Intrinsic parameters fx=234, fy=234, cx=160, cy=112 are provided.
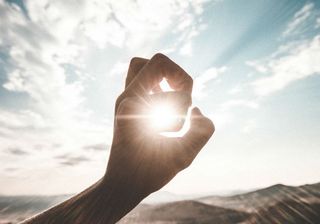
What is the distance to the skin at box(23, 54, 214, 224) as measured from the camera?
50.6 inches

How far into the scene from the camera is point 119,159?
4.35 feet

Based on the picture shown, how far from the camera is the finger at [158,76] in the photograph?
1.46 metres

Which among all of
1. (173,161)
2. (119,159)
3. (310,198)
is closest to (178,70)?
(173,161)

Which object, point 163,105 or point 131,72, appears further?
point 131,72

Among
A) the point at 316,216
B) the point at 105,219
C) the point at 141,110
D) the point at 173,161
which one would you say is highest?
the point at 141,110

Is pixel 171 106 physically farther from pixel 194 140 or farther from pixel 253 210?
pixel 253 210

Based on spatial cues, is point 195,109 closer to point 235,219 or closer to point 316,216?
point 316,216

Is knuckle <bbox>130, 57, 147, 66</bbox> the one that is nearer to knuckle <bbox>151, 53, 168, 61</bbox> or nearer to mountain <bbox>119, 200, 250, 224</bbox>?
knuckle <bbox>151, 53, 168, 61</bbox>

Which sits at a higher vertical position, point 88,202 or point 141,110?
point 141,110

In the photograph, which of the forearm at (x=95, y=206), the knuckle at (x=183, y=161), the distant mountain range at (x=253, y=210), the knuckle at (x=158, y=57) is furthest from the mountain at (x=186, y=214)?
the knuckle at (x=158, y=57)

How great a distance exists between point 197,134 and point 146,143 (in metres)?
0.33

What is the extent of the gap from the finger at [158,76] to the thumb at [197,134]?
0.30m

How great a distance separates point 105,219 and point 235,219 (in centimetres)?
2245

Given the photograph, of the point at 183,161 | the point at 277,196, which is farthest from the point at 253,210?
the point at 183,161
